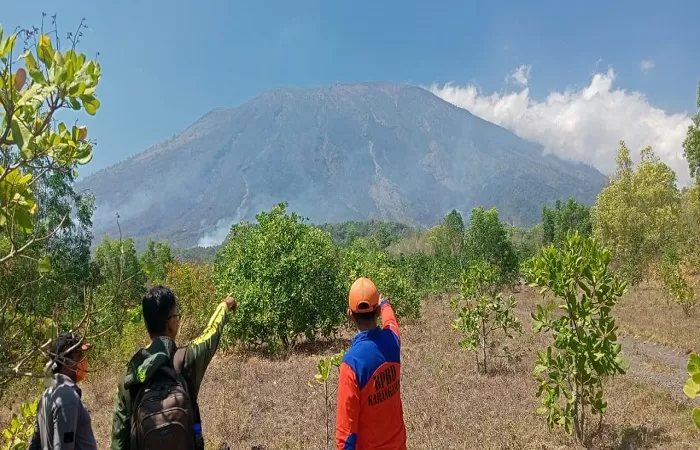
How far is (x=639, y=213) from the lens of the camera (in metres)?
25.7

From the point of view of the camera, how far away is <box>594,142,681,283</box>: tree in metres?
25.0

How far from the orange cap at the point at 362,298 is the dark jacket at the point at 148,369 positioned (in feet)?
2.46

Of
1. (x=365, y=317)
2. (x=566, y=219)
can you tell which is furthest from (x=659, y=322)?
(x=566, y=219)

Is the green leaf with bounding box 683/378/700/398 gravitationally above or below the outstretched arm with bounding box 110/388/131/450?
above

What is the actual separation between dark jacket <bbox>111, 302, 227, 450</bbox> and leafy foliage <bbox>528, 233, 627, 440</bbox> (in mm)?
3792

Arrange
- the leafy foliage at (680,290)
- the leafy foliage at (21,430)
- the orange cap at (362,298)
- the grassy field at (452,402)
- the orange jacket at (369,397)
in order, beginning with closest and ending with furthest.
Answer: the orange jacket at (369,397), the orange cap at (362,298), the leafy foliage at (21,430), the grassy field at (452,402), the leafy foliage at (680,290)

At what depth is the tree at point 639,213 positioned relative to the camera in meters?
25.0

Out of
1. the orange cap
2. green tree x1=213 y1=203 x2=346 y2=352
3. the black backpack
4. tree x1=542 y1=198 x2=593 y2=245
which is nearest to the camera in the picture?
the black backpack

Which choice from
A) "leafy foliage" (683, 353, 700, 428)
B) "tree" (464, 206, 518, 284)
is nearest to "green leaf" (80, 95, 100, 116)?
"leafy foliage" (683, 353, 700, 428)

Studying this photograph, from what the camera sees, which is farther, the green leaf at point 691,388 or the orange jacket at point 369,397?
the orange jacket at point 369,397

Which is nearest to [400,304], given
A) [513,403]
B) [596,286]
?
[513,403]

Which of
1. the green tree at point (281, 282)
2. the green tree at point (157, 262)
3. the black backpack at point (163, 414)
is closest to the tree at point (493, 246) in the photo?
the green tree at point (157, 262)

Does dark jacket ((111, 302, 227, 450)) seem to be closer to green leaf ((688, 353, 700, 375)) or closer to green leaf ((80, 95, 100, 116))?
green leaf ((80, 95, 100, 116))

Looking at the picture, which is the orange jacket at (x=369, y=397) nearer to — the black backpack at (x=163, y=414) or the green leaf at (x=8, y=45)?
the black backpack at (x=163, y=414)
